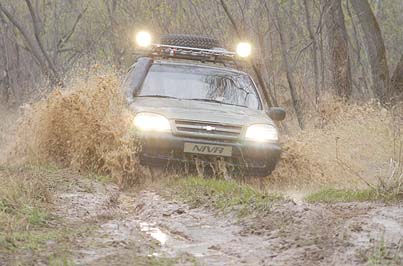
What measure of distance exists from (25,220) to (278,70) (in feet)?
49.6

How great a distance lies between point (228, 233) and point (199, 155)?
2.87m

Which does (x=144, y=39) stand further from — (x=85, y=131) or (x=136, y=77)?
(x=85, y=131)

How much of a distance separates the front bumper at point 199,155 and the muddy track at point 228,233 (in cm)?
140

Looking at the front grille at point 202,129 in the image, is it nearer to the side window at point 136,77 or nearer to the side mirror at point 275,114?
the side window at point 136,77

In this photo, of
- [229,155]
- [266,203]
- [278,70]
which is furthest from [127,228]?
[278,70]

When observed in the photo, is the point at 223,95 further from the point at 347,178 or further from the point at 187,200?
the point at 187,200

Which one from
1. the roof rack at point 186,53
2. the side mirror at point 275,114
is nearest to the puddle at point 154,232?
the side mirror at point 275,114

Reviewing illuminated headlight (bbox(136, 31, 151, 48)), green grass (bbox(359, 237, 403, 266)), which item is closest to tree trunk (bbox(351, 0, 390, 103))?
illuminated headlight (bbox(136, 31, 151, 48))

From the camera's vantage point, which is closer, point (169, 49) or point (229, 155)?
point (229, 155)

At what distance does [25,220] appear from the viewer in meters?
5.25

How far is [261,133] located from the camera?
27.7 ft

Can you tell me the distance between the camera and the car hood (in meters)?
8.27

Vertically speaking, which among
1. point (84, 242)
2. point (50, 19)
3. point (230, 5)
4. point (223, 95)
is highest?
point (50, 19)

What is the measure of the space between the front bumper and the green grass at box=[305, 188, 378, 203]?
3.15ft
